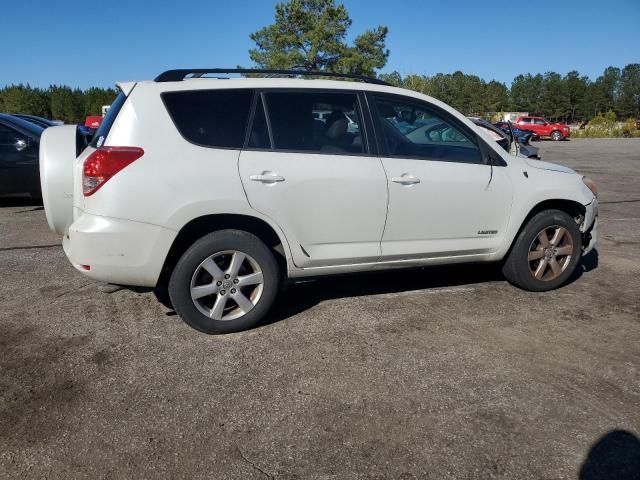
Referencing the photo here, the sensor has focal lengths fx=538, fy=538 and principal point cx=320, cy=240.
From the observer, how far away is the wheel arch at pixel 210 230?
3.66m

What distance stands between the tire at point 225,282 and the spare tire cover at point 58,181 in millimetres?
1031

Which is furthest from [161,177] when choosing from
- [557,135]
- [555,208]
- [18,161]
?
[557,135]

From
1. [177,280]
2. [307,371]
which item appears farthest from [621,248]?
[177,280]

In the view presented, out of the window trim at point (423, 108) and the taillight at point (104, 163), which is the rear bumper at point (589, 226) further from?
the taillight at point (104, 163)

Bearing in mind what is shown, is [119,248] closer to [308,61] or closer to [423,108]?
[423,108]

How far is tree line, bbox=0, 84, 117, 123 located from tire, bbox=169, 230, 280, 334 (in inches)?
2224

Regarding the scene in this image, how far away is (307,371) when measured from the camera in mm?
3287

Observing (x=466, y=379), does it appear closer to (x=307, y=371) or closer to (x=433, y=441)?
(x=433, y=441)

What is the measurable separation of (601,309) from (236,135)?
3.21m

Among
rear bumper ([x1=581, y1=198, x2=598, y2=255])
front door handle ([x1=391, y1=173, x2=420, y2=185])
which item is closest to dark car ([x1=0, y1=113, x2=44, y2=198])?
front door handle ([x1=391, y1=173, x2=420, y2=185])

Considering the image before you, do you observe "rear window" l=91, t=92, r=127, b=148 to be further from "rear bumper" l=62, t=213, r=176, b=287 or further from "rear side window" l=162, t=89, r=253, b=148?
"rear bumper" l=62, t=213, r=176, b=287

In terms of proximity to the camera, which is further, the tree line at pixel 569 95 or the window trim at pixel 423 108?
the tree line at pixel 569 95

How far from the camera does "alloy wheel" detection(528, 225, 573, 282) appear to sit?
4633mm

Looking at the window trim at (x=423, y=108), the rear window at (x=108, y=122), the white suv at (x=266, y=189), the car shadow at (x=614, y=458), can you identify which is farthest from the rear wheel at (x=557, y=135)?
the car shadow at (x=614, y=458)
